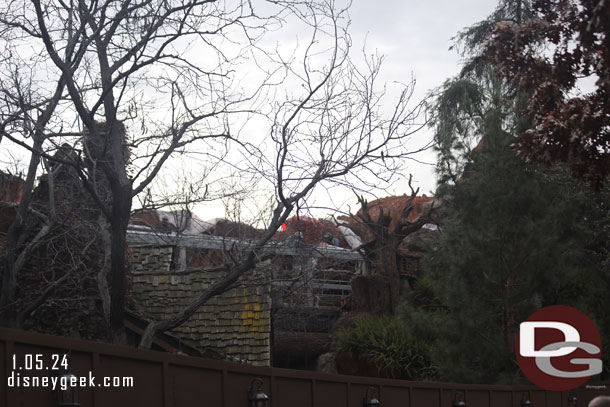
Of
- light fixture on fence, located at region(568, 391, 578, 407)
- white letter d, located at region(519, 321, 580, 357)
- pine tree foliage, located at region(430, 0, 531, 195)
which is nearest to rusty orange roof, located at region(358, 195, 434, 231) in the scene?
pine tree foliage, located at region(430, 0, 531, 195)

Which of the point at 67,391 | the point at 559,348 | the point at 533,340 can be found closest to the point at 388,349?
the point at 533,340

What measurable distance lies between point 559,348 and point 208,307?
8067 millimetres

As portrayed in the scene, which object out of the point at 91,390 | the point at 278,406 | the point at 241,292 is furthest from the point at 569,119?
the point at 241,292

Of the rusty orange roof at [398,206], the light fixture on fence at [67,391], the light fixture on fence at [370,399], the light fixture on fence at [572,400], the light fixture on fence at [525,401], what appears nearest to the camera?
the light fixture on fence at [67,391]

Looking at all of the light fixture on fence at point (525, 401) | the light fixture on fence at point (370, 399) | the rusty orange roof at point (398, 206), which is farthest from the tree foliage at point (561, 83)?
the rusty orange roof at point (398, 206)

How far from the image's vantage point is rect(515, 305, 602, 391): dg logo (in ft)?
Answer: 60.4

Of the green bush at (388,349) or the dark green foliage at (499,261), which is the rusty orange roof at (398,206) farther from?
the dark green foliage at (499,261)

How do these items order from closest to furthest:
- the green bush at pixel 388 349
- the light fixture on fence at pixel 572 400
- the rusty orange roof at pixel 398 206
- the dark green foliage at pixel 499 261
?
the light fixture on fence at pixel 572 400 < the dark green foliage at pixel 499 261 < the green bush at pixel 388 349 < the rusty orange roof at pixel 398 206

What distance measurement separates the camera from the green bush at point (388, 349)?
2194 centimetres

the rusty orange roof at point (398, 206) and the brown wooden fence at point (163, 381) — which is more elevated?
the rusty orange roof at point (398, 206)

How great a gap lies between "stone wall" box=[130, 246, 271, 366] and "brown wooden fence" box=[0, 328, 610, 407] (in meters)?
5.78

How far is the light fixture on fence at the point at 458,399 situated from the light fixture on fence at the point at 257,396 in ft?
19.8

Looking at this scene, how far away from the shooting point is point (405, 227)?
25.6m

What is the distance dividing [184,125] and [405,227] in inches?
623
